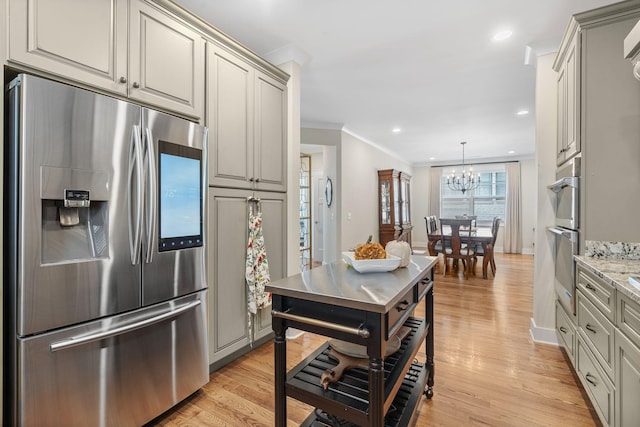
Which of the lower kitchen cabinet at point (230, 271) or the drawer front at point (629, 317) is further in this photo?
the lower kitchen cabinet at point (230, 271)

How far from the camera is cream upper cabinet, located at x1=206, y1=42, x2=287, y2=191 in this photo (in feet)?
7.00

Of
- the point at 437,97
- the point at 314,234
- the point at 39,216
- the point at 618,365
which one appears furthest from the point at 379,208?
the point at 39,216

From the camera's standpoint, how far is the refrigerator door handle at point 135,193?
154 cm

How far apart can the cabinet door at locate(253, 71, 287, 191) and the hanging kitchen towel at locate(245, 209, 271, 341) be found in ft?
1.10

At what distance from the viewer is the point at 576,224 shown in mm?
1922

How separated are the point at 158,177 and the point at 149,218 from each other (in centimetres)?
24

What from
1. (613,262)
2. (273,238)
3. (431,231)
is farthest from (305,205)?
(613,262)

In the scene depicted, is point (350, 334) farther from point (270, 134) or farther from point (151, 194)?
point (270, 134)

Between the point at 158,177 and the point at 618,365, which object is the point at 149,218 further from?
the point at 618,365

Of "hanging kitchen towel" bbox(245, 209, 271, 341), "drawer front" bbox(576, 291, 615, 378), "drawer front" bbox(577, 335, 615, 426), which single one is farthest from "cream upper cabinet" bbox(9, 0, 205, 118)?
"drawer front" bbox(577, 335, 615, 426)

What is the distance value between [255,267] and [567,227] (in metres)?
2.29

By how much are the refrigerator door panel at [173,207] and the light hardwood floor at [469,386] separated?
743 mm

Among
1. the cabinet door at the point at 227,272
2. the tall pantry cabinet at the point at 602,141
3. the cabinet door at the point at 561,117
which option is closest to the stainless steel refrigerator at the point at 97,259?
the cabinet door at the point at 227,272

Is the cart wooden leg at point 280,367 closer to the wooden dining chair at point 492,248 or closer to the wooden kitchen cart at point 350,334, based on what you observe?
the wooden kitchen cart at point 350,334
